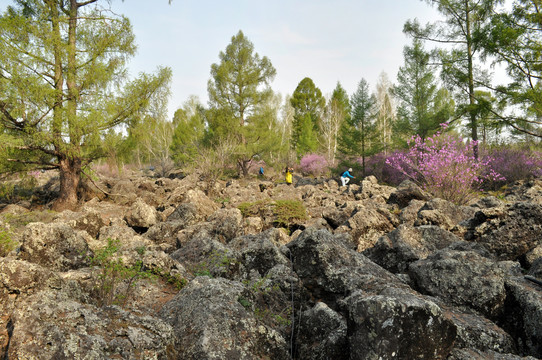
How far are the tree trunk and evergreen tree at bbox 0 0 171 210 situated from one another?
4 cm

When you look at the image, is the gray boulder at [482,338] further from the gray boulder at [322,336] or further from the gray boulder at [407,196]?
the gray boulder at [407,196]

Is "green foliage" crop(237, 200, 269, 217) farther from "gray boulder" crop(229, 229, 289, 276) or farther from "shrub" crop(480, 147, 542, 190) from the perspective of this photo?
"shrub" crop(480, 147, 542, 190)

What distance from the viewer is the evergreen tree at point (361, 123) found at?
2589cm

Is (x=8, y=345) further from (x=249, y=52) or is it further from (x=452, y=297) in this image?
(x=249, y=52)

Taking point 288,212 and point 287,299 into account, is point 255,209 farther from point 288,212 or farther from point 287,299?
point 287,299

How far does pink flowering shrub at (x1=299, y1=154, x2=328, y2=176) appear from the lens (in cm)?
3484

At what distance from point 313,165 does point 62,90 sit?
2492 centimetres

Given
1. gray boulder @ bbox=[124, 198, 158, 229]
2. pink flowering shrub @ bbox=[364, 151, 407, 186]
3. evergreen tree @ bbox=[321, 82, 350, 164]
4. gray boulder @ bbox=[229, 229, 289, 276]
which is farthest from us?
evergreen tree @ bbox=[321, 82, 350, 164]

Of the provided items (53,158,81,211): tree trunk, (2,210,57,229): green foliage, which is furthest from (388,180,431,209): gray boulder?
(53,158,81,211): tree trunk

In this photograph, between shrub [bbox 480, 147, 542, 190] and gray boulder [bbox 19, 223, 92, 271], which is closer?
gray boulder [bbox 19, 223, 92, 271]

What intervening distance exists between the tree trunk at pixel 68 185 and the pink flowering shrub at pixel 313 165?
2410cm

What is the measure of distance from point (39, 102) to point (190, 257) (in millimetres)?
12061

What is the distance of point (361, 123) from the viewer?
26219mm

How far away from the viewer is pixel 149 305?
11.1ft
